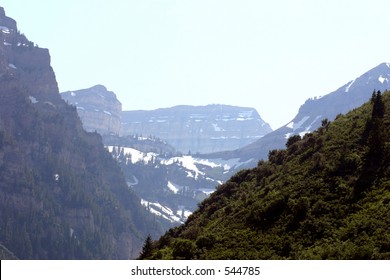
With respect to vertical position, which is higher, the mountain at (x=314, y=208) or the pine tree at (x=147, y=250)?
the mountain at (x=314, y=208)

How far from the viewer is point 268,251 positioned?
150 ft

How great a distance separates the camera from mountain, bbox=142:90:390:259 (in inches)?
1668

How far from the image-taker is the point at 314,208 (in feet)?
165

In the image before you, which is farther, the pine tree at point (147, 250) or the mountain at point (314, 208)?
the pine tree at point (147, 250)

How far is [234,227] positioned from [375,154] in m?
16.3

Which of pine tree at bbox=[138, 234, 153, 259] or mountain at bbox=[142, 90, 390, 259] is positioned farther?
pine tree at bbox=[138, 234, 153, 259]

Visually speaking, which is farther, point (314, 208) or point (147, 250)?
point (147, 250)

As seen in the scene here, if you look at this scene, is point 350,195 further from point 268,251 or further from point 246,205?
point 246,205

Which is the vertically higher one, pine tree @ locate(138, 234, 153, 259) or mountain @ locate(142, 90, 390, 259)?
mountain @ locate(142, 90, 390, 259)

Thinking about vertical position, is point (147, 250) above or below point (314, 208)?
below

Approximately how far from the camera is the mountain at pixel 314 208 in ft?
139

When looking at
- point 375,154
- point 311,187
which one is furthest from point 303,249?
point 375,154
